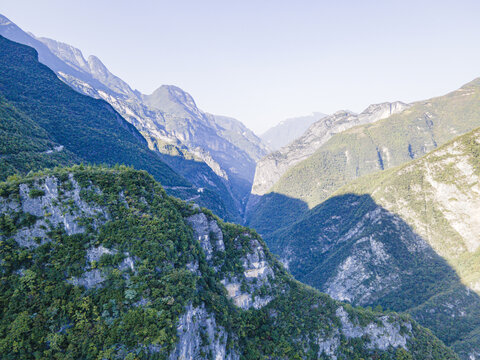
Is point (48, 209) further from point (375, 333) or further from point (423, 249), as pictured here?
point (423, 249)

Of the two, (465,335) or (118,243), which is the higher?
(118,243)

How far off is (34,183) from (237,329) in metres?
37.1

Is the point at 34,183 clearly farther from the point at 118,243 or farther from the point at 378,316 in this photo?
the point at 378,316

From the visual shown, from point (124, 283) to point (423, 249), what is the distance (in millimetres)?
131950

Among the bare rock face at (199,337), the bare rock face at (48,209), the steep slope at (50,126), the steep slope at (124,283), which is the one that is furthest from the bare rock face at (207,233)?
the steep slope at (50,126)

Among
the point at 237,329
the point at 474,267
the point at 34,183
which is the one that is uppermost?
the point at 474,267

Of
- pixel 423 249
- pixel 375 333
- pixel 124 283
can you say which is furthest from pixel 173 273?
pixel 423 249

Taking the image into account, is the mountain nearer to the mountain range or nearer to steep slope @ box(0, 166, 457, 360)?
the mountain range

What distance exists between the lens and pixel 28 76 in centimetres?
11350

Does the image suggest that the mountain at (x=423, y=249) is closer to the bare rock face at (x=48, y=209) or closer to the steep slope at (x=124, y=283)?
the steep slope at (x=124, y=283)

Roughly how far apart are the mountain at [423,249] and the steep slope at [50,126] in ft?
361

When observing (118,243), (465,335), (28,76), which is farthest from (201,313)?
(28,76)

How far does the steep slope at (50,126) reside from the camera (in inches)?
2606

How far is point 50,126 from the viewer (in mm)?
97750
